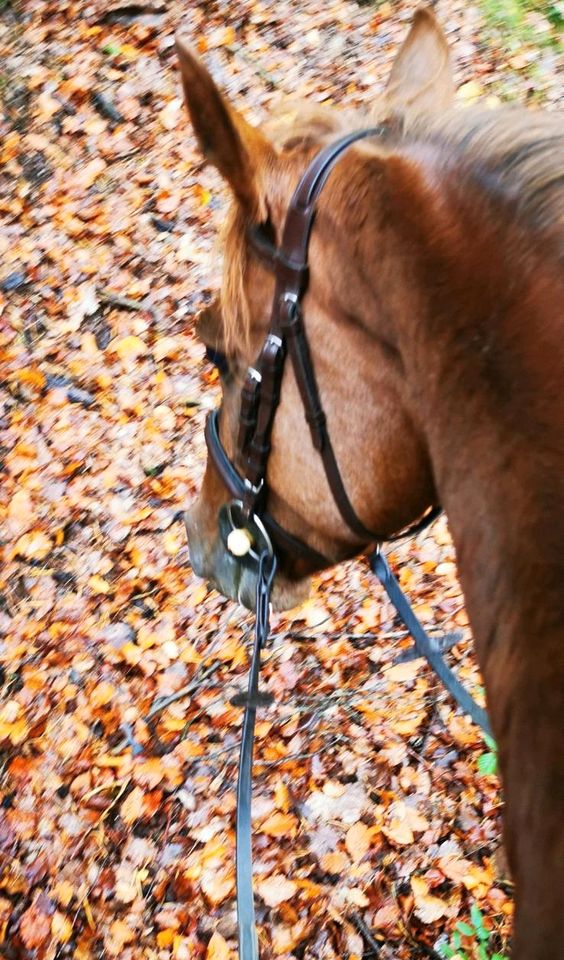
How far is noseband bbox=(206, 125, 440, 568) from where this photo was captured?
56.6 inches

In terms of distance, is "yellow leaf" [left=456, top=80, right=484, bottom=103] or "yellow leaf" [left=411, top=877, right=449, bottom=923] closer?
"yellow leaf" [left=411, top=877, right=449, bottom=923]

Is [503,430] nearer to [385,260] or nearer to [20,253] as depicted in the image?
[385,260]

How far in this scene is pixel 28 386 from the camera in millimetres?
4609

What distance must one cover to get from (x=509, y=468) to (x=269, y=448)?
0.79 m

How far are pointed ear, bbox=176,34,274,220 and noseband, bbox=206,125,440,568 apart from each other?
0.09 m

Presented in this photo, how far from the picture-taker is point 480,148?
1209 millimetres

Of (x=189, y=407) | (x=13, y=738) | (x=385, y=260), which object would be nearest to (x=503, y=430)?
(x=385, y=260)

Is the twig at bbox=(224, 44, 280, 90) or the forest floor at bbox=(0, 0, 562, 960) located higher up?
the twig at bbox=(224, 44, 280, 90)

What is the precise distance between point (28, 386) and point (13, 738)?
2192 mm

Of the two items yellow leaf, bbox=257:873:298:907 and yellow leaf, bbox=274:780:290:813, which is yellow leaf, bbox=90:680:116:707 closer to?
yellow leaf, bbox=274:780:290:813

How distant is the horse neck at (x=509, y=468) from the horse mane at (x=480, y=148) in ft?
0.12

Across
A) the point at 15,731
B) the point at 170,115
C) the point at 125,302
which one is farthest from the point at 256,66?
the point at 15,731

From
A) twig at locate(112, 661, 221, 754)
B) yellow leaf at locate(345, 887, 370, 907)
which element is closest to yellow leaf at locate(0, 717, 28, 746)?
twig at locate(112, 661, 221, 754)

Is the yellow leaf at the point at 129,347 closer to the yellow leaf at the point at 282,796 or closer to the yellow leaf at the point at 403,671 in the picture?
the yellow leaf at the point at 403,671
